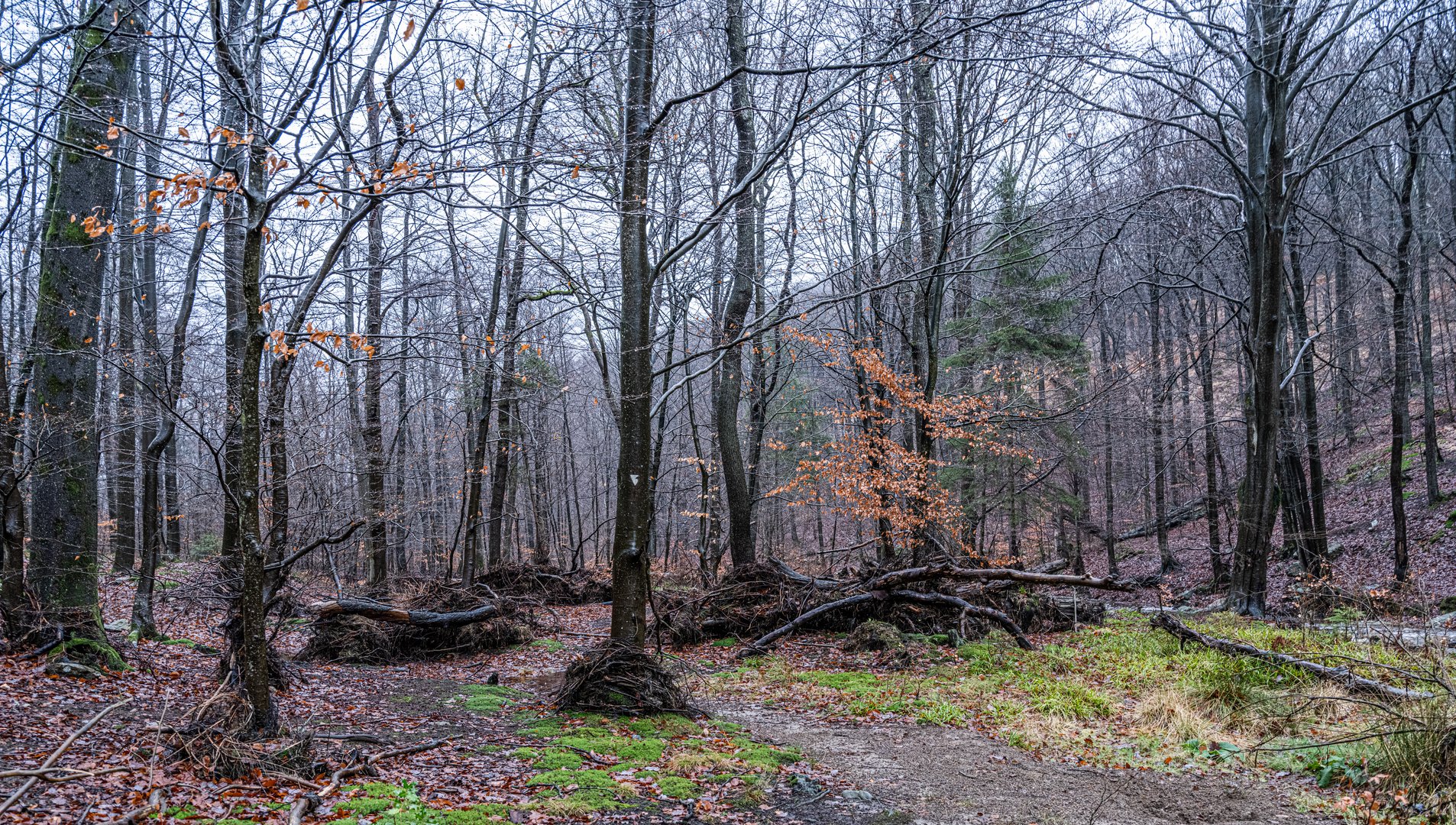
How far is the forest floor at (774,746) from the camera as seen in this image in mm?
4035

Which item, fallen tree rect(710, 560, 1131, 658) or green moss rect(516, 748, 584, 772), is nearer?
green moss rect(516, 748, 584, 772)

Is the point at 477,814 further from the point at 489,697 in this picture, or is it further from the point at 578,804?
the point at 489,697

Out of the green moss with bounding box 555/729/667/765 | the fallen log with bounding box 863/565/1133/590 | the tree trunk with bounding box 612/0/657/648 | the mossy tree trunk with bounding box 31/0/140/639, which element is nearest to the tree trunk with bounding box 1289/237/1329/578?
the fallen log with bounding box 863/565/1133/590

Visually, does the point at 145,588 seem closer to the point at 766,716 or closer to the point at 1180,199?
the point at 766,716

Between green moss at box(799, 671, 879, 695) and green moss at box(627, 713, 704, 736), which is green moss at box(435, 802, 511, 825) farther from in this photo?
green moss at box(799, 671, 879, 695)

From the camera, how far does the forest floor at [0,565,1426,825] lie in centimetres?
404

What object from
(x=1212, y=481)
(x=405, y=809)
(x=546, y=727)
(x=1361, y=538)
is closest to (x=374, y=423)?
(x=546, y=727)

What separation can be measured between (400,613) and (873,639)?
5.60 meters

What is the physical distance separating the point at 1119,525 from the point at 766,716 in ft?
77.3

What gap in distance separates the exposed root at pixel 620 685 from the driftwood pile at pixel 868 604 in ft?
9.89

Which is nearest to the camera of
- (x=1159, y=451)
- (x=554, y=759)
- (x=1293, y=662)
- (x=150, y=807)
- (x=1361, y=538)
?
(x=150, y=807)

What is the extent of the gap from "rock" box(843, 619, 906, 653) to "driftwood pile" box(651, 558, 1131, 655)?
0.55 m

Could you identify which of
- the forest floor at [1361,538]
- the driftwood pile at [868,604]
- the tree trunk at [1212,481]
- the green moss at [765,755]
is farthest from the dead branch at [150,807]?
the tree trunk at [1212,481]

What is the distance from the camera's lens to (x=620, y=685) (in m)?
6.34
